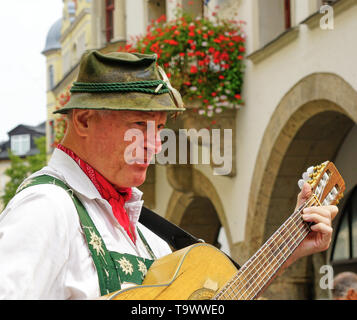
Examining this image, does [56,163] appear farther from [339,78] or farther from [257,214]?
[257,214]

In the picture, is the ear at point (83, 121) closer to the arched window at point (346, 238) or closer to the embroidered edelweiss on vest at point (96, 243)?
the embroidered edelweiss on vest at point (96, 243)

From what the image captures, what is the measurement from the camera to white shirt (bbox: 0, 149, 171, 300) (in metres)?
2.00

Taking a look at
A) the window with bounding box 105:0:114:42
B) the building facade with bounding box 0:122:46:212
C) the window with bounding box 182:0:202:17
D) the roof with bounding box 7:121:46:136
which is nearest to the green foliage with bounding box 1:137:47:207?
the building facade with bounding box 0:122:46:212

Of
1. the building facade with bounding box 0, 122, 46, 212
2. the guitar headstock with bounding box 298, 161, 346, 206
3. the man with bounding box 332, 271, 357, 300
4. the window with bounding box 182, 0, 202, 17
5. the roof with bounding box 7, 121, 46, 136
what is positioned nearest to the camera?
the guitar headstock with bounding box 298, 161, 346, 206

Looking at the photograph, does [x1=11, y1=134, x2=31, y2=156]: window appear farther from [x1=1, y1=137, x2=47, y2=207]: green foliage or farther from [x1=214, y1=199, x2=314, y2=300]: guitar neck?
[x1=214, y1=199, x2=314, y2=300]: guitar neck

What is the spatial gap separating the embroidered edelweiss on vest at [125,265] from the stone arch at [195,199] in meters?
9.35

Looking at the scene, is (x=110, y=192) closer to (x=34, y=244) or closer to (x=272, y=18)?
(x=34, y=244)

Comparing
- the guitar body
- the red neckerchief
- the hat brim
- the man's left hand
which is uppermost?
the hat brim

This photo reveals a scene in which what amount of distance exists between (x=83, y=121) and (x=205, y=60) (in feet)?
26.5

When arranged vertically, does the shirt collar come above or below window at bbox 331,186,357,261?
above

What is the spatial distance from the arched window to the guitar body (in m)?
7.89

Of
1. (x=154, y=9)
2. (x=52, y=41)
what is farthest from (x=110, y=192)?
(x=52, y=41)

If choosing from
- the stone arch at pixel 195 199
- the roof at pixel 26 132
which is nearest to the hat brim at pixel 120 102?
the stone arch at pixel 195 199

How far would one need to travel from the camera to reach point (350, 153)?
32.0 feet
